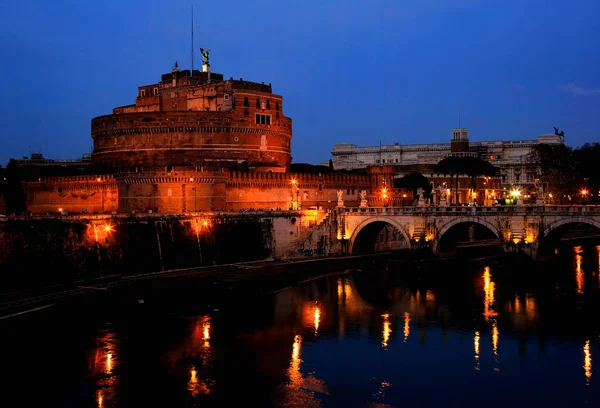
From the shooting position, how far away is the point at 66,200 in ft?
249

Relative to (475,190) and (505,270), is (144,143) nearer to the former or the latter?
(505,270)

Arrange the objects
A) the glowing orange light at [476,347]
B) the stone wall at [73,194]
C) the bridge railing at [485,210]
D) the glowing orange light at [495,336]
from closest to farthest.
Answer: the glowing orange light at [476,347] → the glowing orange light at [495,336] → the bridge railing at [485,210] → the stone wall at [73,194]

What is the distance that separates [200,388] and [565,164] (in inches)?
2622

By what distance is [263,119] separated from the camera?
80938 millimetres

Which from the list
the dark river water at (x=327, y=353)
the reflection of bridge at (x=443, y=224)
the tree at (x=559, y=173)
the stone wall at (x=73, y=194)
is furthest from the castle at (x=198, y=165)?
the dark river water at (x=327, y=353)

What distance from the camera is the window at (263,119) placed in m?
80.4

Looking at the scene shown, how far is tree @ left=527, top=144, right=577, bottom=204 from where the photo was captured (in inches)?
3214

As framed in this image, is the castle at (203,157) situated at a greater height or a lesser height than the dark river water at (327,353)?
greater

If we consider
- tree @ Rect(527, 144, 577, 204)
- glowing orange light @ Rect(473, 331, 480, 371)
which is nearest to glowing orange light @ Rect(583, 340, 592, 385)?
glowing orange light @ Rect(473, 331, 480, 371)

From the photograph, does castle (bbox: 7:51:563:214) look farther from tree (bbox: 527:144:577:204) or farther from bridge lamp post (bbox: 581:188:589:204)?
bridge lamp post (bbox: 581:188:589:204)

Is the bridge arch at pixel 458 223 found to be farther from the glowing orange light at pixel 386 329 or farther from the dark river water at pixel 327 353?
the glowing orange light at pixel 386 329

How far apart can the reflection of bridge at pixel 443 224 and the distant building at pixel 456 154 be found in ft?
169

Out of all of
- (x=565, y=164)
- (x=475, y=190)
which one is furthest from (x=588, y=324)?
(x=475, y=190)

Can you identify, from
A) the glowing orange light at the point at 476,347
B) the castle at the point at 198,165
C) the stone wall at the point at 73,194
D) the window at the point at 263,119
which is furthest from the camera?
the window at the point at 263,119
